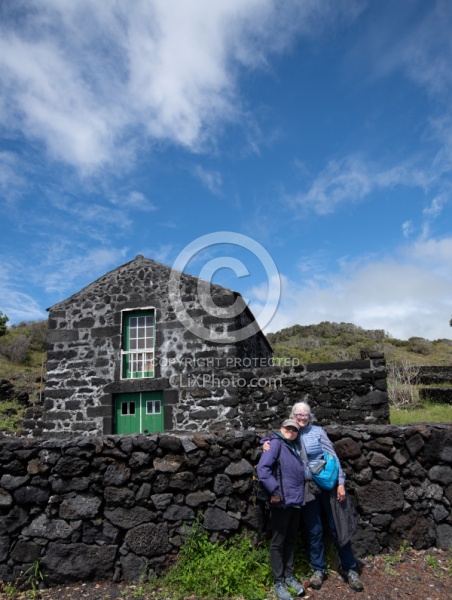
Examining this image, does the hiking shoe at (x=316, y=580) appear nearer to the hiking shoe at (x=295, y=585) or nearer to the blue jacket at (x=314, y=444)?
the hiking shoe at (x=295, y=585)

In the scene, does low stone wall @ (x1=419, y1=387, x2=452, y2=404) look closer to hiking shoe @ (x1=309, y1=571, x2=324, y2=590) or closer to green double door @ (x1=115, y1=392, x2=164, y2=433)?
green double door @ (x1=115, y1=392, x2=164, y2=433)

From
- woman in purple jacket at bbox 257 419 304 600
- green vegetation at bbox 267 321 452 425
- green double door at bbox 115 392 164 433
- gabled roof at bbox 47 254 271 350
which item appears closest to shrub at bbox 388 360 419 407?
green vegetation at bbox 267 321 452 425

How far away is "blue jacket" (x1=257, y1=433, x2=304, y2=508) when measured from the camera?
4.42 m

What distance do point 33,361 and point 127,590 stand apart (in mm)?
32686

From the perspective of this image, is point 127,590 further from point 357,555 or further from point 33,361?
point 33,361

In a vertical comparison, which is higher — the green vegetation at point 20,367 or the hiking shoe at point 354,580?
the green vegetation at point 20,367

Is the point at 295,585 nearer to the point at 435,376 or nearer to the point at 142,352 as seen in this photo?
the point at 142,352

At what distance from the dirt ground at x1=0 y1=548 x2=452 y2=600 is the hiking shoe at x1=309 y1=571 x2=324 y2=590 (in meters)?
0.05

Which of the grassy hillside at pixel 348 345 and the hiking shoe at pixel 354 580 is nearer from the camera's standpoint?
the hiking shoe at pixel 354 580

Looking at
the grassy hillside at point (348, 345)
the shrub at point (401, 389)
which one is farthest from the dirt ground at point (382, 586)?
the grassy hillside at point (348, 345)

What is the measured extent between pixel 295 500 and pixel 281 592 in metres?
0.83

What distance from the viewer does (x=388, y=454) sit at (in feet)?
17.0

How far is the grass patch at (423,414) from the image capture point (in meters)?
13.4

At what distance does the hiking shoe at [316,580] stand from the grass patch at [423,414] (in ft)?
30.1
